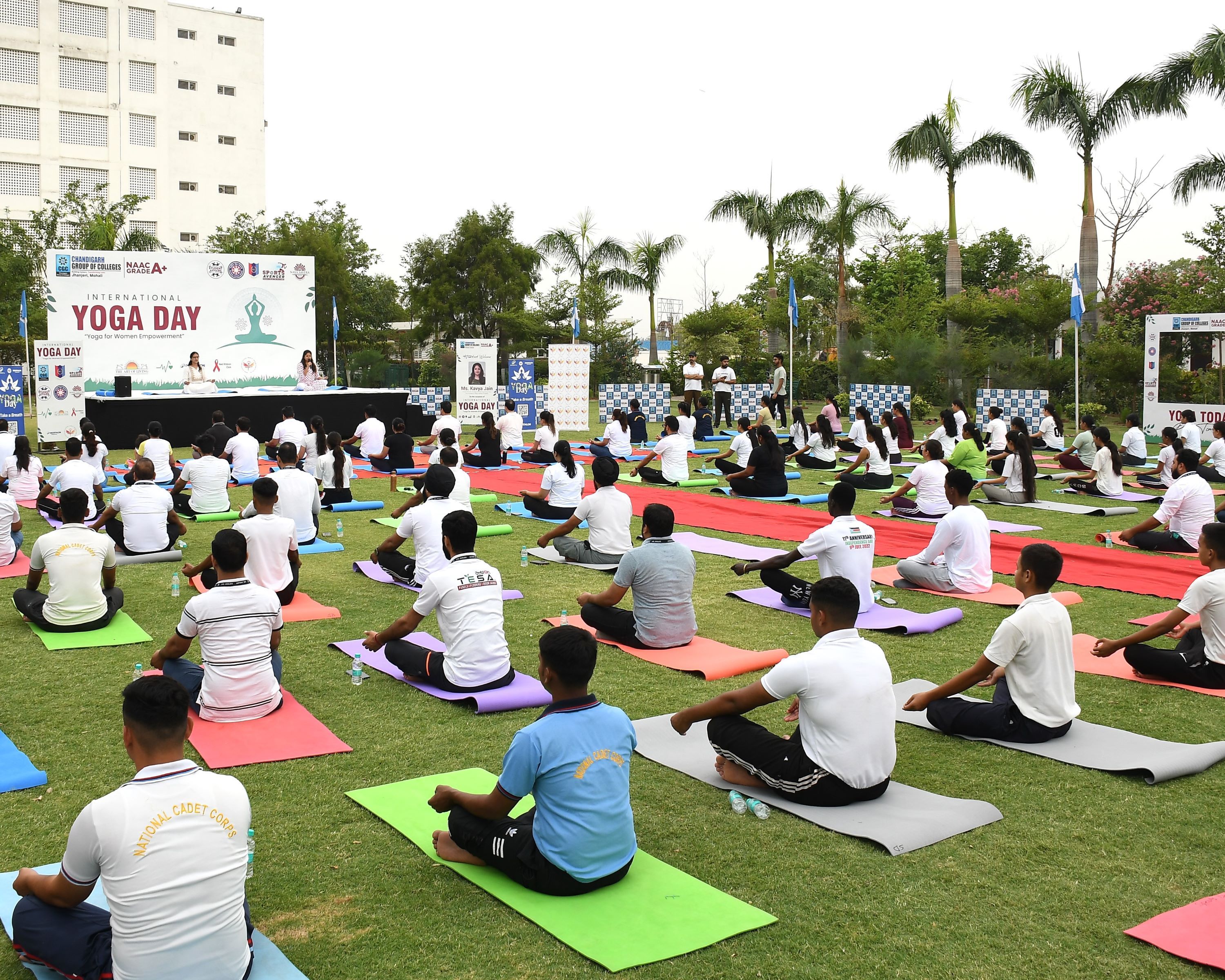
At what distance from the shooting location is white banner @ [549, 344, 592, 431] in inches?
867

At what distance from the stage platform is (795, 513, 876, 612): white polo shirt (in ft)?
47.4

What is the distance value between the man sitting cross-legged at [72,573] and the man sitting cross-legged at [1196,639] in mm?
6024

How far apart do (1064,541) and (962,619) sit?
3.52 metres

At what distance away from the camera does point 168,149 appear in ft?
152

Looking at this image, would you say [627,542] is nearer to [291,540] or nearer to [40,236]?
[291,540]

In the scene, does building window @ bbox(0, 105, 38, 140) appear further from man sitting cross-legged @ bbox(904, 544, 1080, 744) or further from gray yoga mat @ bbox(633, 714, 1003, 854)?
man sitting cross-legged @ bbox(904, 544, 1080, 744)

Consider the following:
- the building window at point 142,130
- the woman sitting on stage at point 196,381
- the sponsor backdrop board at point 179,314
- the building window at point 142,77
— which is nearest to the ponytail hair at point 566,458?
the woman sitting on stage at point 196,381

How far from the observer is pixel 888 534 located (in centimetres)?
1116

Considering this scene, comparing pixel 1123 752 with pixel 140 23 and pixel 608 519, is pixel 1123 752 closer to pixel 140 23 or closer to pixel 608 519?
pixel 608 519

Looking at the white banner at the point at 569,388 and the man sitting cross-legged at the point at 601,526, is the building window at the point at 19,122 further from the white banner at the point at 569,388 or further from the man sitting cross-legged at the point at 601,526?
the man sitting cross-legged at the point at 601,526

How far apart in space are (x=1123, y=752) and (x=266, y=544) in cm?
522

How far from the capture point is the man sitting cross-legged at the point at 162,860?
2.78 metres

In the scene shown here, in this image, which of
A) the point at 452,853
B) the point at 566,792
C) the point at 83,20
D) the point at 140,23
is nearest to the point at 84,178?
the point at 83,20

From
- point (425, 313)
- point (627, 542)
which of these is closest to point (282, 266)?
point (425, 313)
